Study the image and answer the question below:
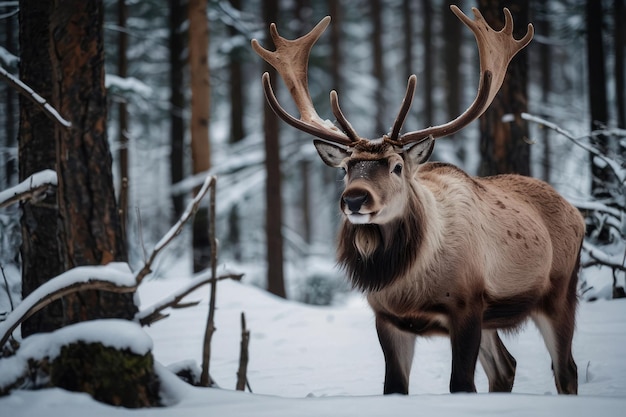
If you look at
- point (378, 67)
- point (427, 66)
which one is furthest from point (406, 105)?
point (427, 66)

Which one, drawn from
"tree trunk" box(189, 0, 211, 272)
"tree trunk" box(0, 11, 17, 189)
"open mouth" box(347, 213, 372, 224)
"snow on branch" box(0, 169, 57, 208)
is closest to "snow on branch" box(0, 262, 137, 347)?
"snow on branch" box(0, 169, 57, 208)

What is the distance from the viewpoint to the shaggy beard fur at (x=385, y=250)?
4.24 m

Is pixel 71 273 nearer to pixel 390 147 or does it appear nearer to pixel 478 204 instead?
pixel 390 147

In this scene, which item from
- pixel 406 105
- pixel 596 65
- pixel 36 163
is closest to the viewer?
pixel 406 105

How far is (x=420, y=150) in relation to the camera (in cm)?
441

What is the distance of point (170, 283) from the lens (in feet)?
27.4

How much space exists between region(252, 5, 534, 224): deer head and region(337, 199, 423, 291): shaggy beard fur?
11 centimetres

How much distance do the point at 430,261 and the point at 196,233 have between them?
23.5ft

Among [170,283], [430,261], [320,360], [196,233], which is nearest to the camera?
[430,261]

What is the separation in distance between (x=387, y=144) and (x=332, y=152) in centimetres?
41

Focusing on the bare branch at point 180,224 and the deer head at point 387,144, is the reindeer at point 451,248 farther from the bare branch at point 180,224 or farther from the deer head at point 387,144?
the bare branch at point 180,224

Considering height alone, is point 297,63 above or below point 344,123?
above

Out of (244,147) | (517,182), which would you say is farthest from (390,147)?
A: (244,147)

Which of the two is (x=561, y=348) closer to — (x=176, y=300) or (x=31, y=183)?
(x=176, y=300)
